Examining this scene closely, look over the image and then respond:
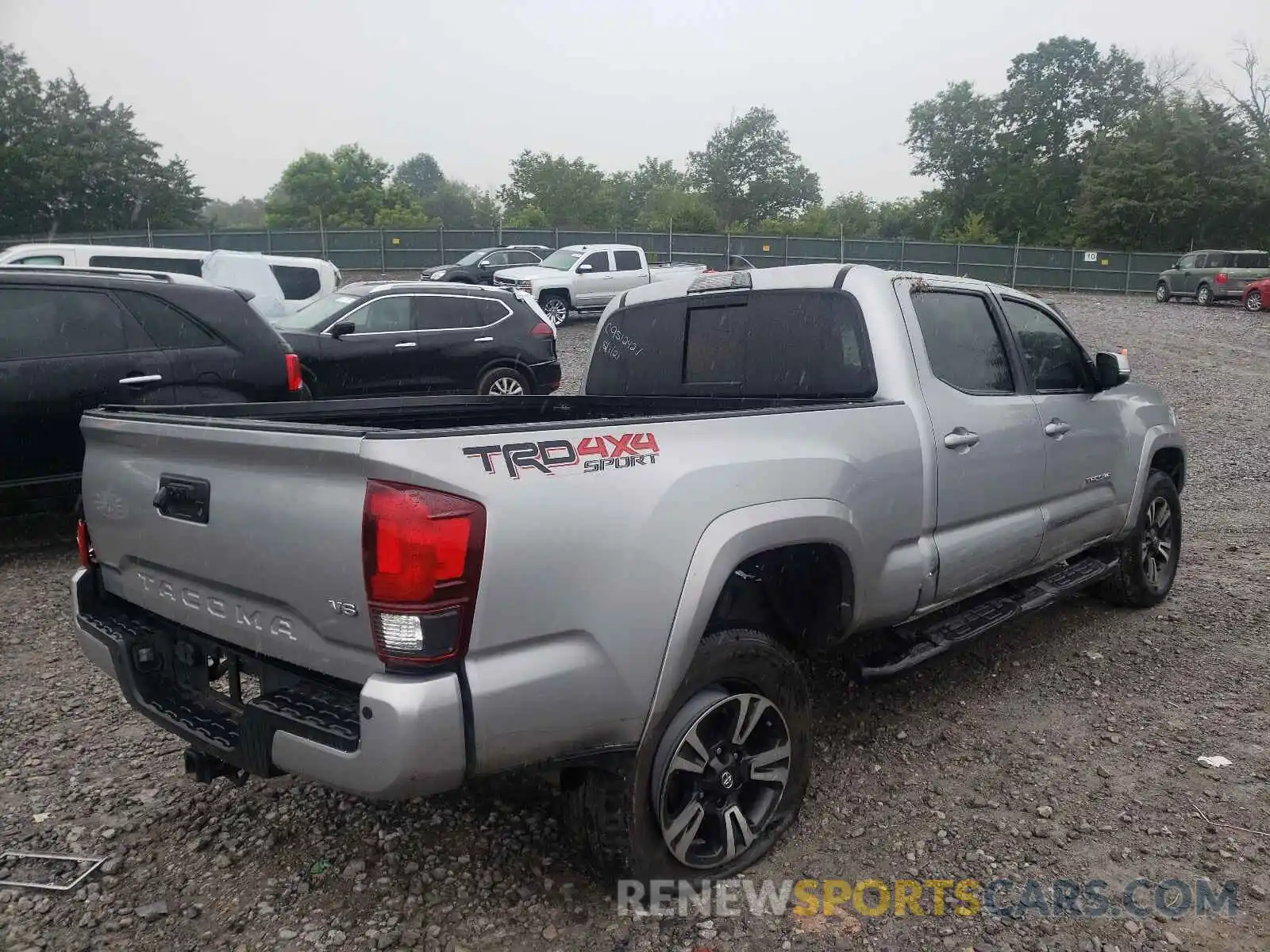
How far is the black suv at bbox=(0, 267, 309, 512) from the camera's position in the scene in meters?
5.58

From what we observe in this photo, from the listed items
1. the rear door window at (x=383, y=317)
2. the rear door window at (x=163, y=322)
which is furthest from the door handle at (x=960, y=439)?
the rear door window at (x=383, y=317)

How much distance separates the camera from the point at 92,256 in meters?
13.5

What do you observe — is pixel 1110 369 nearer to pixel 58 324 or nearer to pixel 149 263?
pixel 58 324

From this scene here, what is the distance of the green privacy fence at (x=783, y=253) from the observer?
33188 mm

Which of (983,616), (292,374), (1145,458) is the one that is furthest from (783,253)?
(983,616)

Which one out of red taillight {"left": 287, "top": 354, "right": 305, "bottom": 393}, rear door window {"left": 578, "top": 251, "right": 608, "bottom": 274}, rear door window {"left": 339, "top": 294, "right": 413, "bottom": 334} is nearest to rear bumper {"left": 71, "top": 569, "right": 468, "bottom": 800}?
red taillight {"left": 287, "top": 354, "right": 305, "bottom": 393}

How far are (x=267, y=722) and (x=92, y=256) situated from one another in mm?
13676

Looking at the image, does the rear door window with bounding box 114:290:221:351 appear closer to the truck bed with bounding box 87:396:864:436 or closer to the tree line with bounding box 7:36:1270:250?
the truck bed with bounding box 87:396:864:436

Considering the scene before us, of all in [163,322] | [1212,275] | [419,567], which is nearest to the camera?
[419,567]

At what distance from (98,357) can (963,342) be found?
16.8ft

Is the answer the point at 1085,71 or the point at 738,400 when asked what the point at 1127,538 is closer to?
the point at 738,400

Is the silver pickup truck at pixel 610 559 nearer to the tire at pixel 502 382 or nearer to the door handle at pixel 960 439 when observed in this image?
the door handle at pixel 960 439

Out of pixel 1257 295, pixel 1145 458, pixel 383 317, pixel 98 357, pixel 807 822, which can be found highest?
pixel 1257 295

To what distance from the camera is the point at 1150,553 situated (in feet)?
17.5
